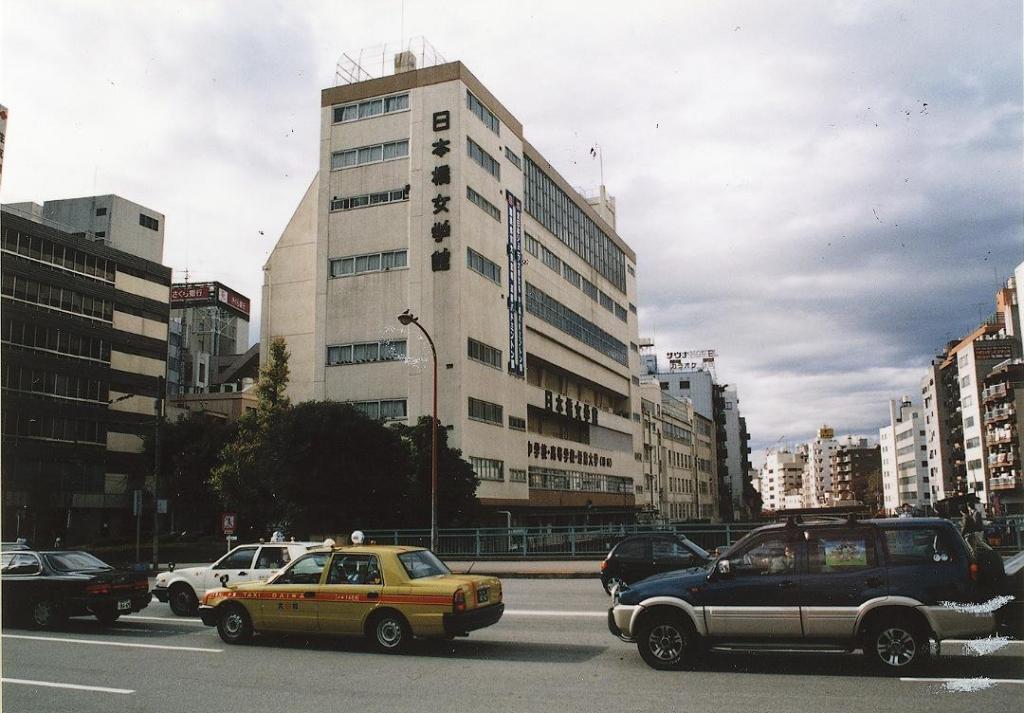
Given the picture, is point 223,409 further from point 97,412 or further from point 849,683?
point 849,683

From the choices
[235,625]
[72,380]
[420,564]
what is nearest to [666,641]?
[420,564]

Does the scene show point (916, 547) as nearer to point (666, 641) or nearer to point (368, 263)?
point (666, 641)

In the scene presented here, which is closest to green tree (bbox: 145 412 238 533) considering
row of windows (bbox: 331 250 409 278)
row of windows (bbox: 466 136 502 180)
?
row of windows (bbox: 331 250 409 278)

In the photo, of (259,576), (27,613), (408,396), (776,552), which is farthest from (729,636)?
(408,396)

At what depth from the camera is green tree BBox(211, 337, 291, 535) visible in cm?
4034

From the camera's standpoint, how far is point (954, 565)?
31.7 ft

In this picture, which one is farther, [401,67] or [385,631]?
[401,67]

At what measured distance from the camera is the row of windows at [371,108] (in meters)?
54.1

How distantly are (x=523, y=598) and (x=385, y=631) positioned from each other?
817cm

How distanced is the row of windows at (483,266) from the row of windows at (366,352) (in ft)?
22.3

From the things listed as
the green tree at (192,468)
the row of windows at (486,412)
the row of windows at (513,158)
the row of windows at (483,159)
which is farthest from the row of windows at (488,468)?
the row of windows at (513,158)

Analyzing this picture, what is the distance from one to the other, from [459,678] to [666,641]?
2.63 meters

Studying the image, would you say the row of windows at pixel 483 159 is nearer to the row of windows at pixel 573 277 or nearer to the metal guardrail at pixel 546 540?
the row of windows at pixel 573 277

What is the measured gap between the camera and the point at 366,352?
51.7 m
